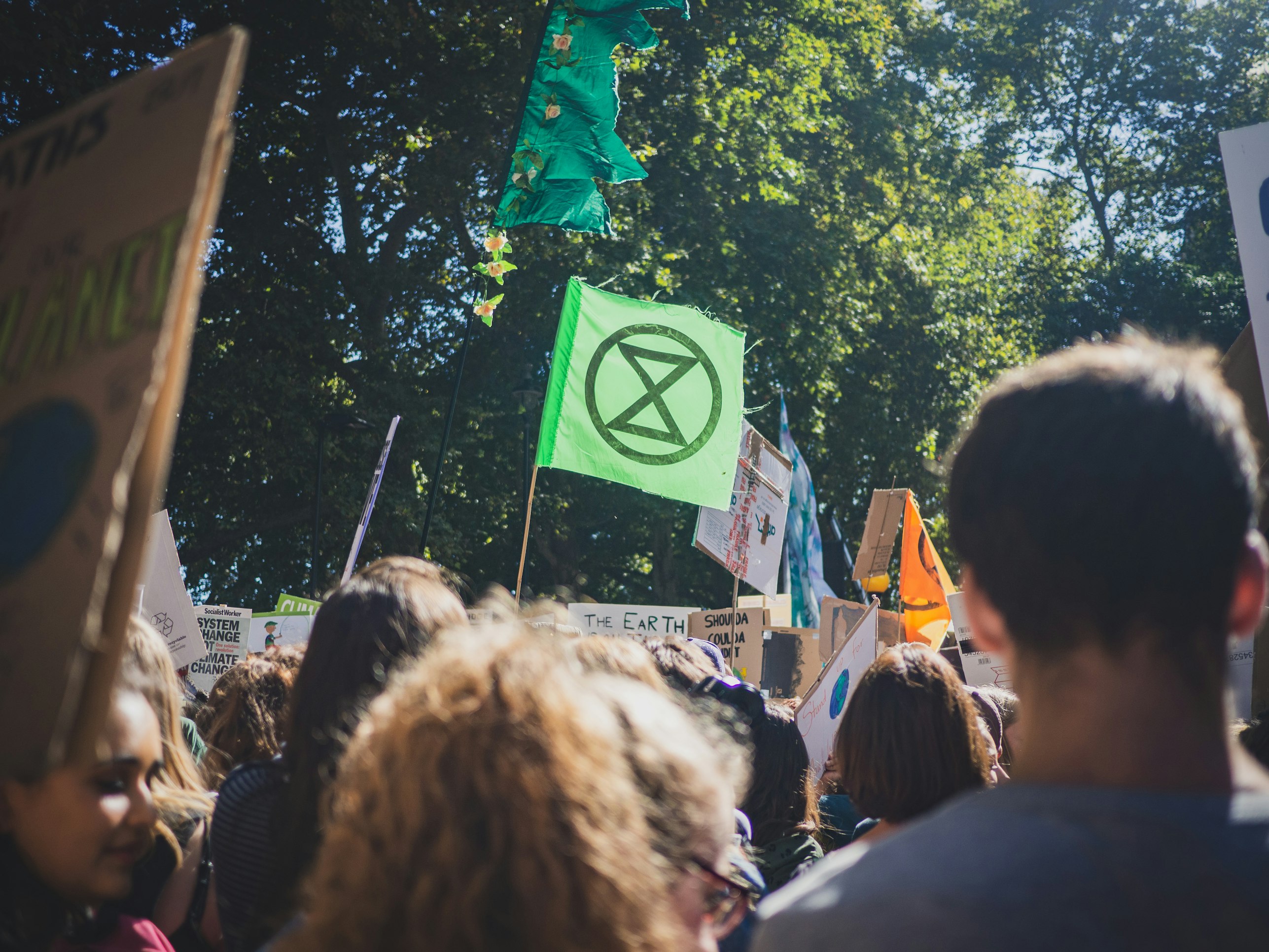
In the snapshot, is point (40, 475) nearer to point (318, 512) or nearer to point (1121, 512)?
point (1121, 512)

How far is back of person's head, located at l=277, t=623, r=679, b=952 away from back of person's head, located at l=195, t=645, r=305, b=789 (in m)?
2.13

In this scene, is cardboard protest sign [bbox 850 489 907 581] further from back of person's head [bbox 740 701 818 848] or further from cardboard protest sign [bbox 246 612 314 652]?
back of person's head [bbox 740 701 818 848]

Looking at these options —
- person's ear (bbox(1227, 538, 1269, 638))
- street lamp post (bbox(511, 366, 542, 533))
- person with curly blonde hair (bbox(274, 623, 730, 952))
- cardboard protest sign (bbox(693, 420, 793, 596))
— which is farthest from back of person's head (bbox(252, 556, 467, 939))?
street lamp post (bbox(511, 366, 542, 533))

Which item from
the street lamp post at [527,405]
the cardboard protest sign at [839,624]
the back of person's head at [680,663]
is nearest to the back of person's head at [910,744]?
the back of person's head at [680,663]

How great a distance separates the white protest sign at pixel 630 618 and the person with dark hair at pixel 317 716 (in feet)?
21.1

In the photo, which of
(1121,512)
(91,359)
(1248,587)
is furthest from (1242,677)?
(91,359)

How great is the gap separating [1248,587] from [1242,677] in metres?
3.61

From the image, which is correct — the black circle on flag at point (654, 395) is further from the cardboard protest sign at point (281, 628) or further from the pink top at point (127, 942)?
the cardboard protest sign at point (281, 628)

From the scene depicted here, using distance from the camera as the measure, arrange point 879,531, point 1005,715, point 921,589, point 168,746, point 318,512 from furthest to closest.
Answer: point 318,512
point 879,531
point 921,589
point 1005,715
point 168,746

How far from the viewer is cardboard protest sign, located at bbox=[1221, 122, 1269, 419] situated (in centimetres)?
242

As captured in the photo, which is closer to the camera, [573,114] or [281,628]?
[573,114]

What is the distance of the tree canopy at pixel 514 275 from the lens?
45.9ft

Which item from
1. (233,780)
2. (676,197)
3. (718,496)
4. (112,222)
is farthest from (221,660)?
(676,197)

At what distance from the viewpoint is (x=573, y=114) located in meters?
5.96
